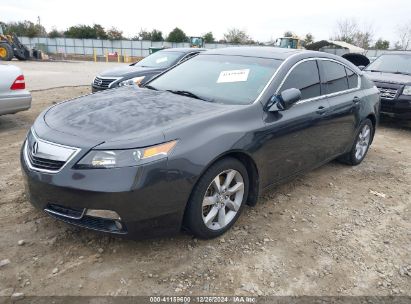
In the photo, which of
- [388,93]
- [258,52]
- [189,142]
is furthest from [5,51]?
[189,142]

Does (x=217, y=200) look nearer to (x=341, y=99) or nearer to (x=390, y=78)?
(x=341, y=99)

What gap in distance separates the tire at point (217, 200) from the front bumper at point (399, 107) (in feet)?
18.7

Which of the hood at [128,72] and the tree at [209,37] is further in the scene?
the tree at [209,37]

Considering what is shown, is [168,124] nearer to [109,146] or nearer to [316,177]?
[109,146]

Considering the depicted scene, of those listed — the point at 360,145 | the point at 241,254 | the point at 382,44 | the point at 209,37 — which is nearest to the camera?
the point at 241,254

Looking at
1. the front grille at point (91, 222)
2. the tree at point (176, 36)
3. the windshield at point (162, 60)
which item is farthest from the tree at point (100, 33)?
the front grille at point (91, 222)

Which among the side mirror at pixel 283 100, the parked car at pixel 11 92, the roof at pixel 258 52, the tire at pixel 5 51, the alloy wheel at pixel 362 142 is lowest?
the tire at pixel 5 51

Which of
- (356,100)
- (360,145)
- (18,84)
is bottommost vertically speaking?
(360,145)

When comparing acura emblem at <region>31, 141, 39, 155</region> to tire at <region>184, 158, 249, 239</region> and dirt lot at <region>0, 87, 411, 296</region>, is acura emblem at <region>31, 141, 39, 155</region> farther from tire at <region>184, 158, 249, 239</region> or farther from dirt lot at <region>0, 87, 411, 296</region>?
tire at <region>184, 158, 249, 239</region>

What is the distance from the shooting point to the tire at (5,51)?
24448 millimetres

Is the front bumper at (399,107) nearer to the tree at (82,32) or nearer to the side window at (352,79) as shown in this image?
the side window at (352,79)

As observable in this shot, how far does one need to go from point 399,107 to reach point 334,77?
3.91m

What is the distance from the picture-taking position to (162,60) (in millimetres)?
9992

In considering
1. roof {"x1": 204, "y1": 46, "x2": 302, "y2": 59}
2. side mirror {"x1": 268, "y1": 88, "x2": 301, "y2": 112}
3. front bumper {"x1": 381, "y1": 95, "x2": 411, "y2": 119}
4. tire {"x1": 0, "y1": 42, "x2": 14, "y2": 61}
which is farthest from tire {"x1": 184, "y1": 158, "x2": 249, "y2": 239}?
tire {"x1": 0, "y1": 42, "x2": 14, "y2": 61}
